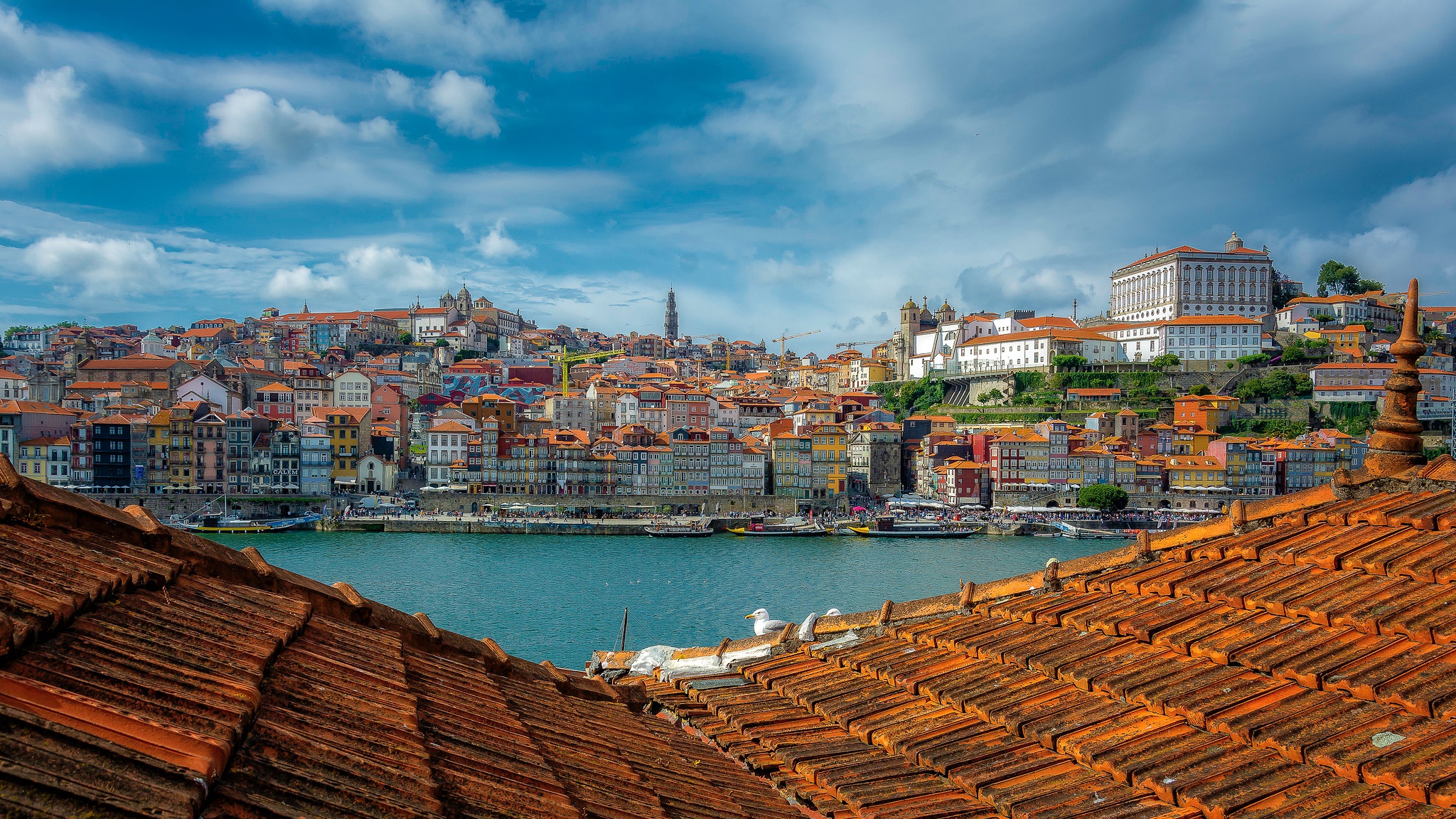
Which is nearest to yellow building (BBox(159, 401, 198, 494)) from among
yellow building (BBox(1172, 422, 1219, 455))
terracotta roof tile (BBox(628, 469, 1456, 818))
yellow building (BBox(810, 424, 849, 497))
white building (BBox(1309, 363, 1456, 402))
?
yellow building (BBox(810, 424, 849, 497))

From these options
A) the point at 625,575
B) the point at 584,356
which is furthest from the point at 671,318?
the point at 625,575

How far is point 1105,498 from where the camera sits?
4050 cm

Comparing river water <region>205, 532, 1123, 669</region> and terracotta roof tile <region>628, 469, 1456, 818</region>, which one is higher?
terracotta roof tile <region>628, 469, 1456, 818</region>

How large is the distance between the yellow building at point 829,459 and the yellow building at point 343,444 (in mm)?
22017

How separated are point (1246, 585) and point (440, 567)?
2768cm

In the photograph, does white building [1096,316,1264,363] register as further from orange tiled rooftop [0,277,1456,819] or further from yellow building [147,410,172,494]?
orange tiled rooftop [0,277,1456,819]

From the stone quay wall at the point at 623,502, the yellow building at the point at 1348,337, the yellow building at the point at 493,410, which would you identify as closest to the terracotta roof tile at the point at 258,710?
the stone quay wall at the point at 623,502

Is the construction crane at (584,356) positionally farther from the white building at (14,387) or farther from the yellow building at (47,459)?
the yellow building at (47,459)

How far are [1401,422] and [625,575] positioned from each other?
995 inches

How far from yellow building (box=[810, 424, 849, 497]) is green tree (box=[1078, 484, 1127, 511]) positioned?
37.0 ft

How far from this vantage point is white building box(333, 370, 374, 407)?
50.5 metres

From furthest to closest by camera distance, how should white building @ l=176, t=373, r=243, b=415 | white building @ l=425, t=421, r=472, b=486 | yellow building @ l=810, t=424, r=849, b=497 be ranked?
1. white building @ l=176, t=373, r=243, b=415
2. yellow building @ l=810, t=424, r=849, b=497
3. white building @ l=425, t=421, r=472, b=486

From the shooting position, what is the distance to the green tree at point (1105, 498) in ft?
133

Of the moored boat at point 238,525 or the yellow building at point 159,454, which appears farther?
the yellow building at point 159,454
